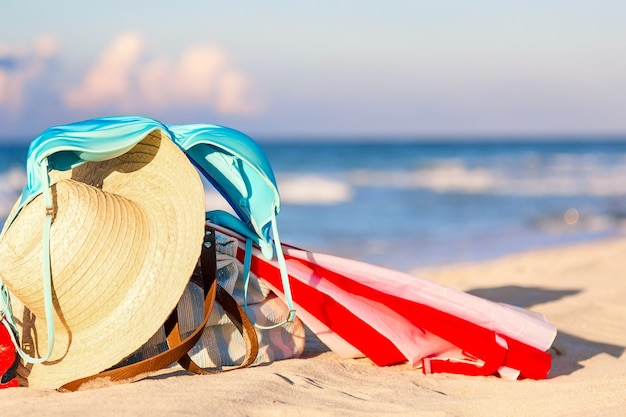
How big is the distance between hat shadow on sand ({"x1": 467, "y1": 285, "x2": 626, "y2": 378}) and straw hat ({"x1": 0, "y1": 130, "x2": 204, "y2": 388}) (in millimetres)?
1903

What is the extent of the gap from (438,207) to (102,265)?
1400cm

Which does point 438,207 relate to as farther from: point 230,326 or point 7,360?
point 7,360

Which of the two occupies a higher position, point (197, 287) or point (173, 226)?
point (173, 226)

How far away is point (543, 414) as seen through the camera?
9.43 ft

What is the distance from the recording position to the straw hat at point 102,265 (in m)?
2.92

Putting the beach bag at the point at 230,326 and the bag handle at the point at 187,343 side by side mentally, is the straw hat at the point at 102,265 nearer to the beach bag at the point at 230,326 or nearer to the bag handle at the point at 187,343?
the bag handle at the point at 187,343

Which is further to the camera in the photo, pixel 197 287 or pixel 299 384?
pixel 197 287

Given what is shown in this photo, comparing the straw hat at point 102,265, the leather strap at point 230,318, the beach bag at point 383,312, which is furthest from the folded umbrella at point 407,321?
the straw hat at point 102,265

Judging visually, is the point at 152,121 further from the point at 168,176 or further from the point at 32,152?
the point at 32,152

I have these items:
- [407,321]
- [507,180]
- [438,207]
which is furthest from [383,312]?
[507,180]

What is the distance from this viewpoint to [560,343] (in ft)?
14.3

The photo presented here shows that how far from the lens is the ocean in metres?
10.6

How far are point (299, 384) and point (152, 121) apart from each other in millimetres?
1182

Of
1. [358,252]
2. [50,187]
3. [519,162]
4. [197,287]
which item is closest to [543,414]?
[197,287]
